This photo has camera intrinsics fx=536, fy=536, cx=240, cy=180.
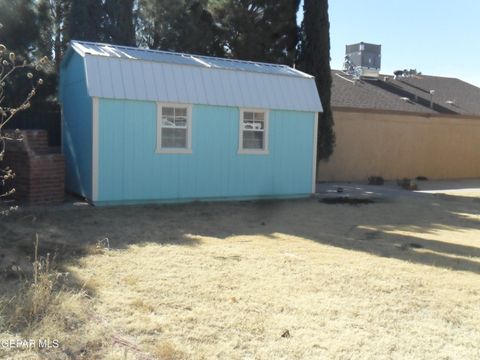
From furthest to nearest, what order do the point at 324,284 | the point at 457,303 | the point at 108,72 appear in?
the point at 108,72
the point at 324,284
the point at 457,303

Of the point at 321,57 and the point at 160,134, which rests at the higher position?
the point at 321,57

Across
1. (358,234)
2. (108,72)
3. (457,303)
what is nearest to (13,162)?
(108,72)

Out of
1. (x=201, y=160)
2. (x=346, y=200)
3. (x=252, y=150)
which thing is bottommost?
(x=346, y=200)

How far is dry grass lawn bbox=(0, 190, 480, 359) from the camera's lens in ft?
14.5

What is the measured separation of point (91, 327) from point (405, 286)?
3597 millimetres

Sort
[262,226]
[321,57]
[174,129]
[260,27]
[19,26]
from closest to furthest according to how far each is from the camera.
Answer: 1. [262,226]
2. [174,129]
3. [19,26]
4. [321,57]
5. [260,27]

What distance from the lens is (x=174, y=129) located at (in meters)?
11.9

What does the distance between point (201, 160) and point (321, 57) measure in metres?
6.61

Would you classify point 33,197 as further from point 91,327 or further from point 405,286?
point 405,286

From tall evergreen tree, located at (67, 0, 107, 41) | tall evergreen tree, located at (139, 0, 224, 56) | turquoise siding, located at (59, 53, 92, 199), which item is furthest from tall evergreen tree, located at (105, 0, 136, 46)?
turquoise siding, located at (59, 53, 92, 199)

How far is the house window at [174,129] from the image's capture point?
459 inches

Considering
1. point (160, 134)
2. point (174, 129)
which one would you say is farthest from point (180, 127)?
point (160, 134)

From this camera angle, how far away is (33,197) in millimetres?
10875

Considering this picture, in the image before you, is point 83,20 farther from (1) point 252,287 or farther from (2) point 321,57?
(1) point 252,287
